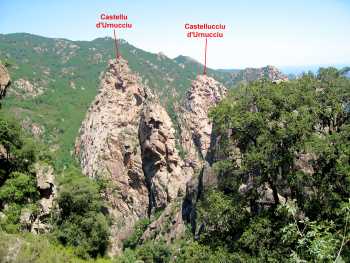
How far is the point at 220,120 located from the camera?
2431 cm

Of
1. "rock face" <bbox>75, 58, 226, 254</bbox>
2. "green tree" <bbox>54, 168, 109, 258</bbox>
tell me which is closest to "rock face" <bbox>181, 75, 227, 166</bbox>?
"rock face" <bbox>75, 58, 226, 254</bbox>

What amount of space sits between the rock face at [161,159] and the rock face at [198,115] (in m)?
26.7

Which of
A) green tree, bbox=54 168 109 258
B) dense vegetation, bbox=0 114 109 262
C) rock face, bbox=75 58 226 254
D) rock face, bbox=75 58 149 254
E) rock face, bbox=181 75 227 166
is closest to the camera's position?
dense vegetation, bbox=0 114 109 262

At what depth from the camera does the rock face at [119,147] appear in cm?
9806

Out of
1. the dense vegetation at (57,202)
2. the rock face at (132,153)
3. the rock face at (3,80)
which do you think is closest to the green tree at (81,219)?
the dense vegetation at (57,202)

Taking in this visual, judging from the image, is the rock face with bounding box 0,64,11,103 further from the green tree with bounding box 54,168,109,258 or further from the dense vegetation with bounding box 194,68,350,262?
the dense vegetation with bounding box 194,68,350,262

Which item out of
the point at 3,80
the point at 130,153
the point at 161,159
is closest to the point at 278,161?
the point at 3,80

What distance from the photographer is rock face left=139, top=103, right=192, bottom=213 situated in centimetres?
9244

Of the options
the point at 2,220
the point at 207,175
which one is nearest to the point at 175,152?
the point at 207,175

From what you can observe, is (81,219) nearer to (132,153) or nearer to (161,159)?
(161,159)

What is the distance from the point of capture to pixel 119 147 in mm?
102750

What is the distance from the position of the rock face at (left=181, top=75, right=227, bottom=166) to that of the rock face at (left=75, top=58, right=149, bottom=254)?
2283cm

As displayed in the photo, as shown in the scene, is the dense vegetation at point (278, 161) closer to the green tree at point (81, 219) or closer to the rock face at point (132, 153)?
the green tree at point (81, 219)

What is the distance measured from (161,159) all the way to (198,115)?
4223 centimetres
